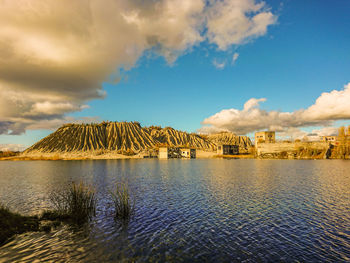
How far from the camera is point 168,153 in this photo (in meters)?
162

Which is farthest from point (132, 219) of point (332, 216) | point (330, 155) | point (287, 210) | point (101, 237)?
point (330, 155)

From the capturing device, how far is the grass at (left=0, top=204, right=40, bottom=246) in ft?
41.3

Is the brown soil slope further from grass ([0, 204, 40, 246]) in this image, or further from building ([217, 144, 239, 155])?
grass ([0, 204, 40, 246])

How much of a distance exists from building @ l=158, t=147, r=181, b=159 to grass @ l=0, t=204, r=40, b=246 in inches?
5797

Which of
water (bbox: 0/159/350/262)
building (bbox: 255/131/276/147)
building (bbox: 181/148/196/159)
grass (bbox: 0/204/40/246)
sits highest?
building (bbox: 255/131/276/147)

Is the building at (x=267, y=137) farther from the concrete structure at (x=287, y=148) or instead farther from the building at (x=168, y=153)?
the building at (x=168, y=153)

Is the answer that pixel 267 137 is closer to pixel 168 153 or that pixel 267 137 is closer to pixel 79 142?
pixel 168 153

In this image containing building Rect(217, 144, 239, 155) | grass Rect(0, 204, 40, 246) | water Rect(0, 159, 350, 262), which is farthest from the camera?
building Rect(217, 144, 239, 155)

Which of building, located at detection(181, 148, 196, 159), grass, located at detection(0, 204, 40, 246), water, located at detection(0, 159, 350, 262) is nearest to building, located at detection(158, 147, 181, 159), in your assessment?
building, located at detection(181, 148, 196, 159)

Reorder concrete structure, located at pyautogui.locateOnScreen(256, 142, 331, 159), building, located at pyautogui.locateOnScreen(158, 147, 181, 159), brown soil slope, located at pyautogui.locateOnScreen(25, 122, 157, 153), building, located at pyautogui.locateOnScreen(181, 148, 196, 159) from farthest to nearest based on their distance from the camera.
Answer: brown soil slope, located at pyautogui.locateOnScreen(25, 122, 157, 153)
building, located at pyautogui.locateOnScreen(158, 147, 181, 159)
building, located at pyautogui.locateOnScreen(181, 148, 196, 159)
concrete structure, located at pyautogui.locateOnScreen(256, 142, 331, 159)

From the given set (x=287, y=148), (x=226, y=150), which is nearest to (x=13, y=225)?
(x=287, y=148)

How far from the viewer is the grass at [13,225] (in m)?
12.6

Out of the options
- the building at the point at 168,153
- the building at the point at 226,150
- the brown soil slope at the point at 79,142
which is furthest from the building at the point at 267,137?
the brown soil slope at the point at 79,142

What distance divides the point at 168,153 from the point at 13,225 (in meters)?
149
